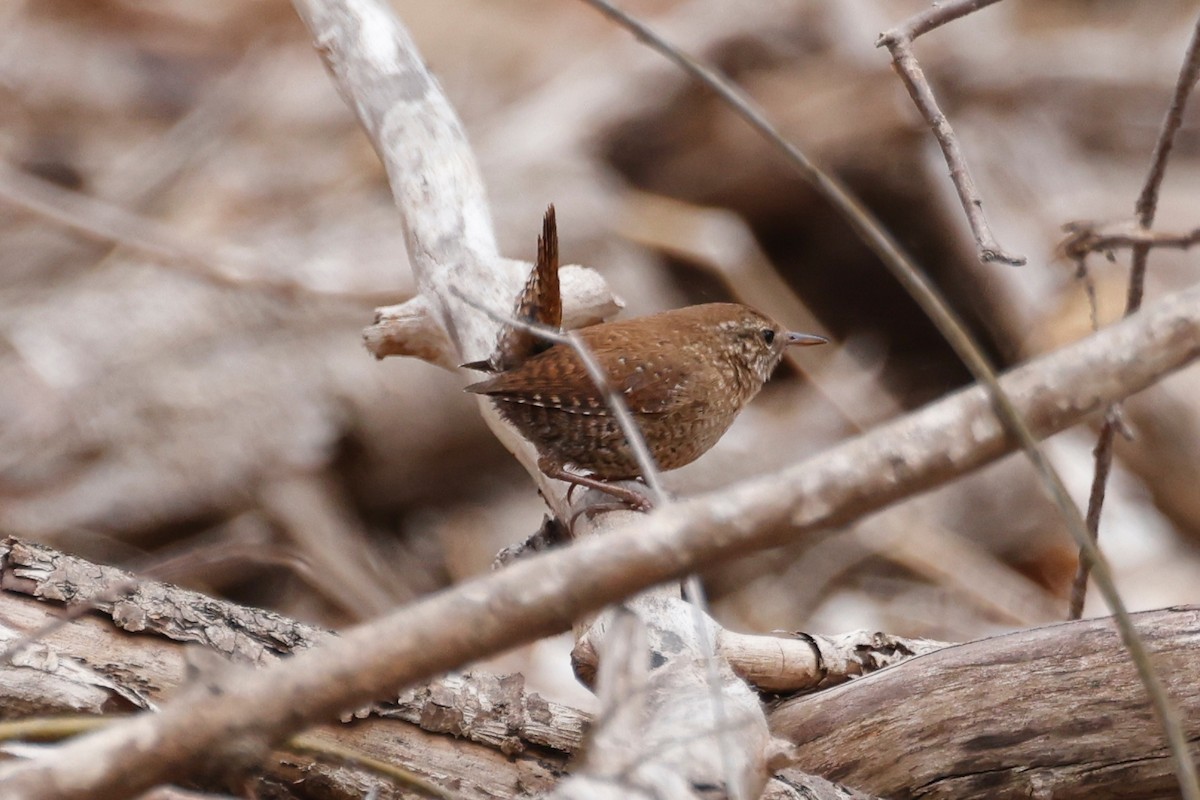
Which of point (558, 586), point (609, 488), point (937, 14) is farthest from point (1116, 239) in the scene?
point (609, 488)

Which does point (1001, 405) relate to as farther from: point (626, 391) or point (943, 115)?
point (626, 391)

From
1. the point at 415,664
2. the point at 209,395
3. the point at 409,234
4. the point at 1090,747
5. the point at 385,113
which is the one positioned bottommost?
the point at 415,664

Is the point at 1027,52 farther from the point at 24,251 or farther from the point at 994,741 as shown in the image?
the point at 24,251

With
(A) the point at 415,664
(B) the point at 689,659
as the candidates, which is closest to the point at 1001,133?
(B) the point at 689,659

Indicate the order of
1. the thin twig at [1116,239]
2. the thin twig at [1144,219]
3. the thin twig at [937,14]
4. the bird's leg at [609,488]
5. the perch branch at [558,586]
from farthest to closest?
1. the bird's leg at [609,488]
2. the thin twig at [1144,219]
3. the thin twig at [937,14]
4. the thin twig at [1116,239]
5. the perch branch at [558,586]

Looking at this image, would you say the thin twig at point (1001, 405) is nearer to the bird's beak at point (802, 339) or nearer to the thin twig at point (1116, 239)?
the thin twig at point (1116, 239)

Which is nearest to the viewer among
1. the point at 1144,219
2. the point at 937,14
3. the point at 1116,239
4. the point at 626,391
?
the point at 1116,239

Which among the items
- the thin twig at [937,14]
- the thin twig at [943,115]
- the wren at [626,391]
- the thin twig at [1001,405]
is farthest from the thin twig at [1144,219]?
the wren at [626,391]
